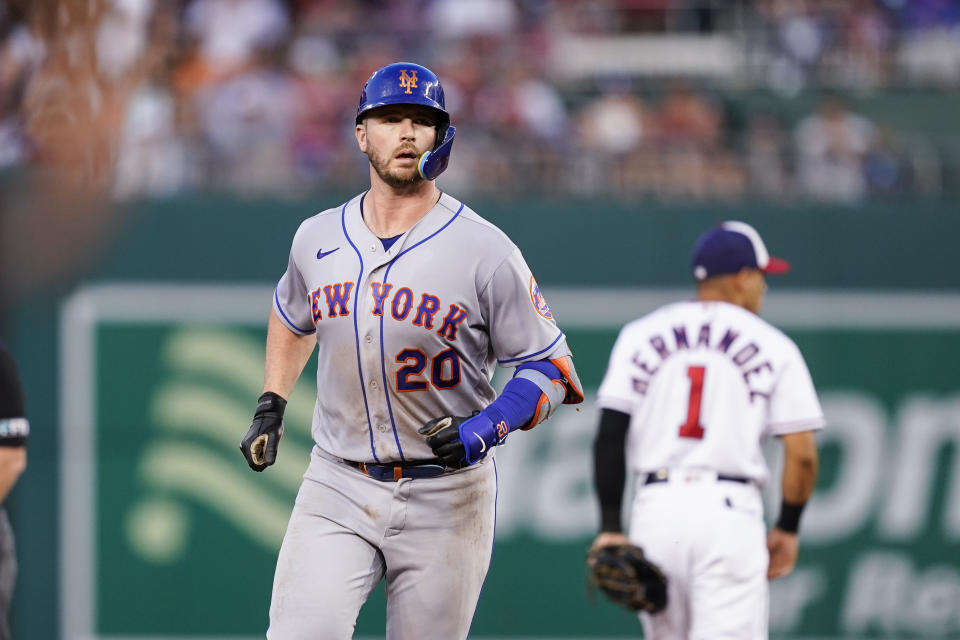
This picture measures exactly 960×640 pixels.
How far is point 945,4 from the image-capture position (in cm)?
1146

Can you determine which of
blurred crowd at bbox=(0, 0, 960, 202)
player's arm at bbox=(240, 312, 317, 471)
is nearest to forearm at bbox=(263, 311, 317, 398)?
player's arm at bbox=(240, 312, 317, 471)

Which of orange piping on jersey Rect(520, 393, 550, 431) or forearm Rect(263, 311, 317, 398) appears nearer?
orange piping on jersey Rect(520, 393, 550, 431)

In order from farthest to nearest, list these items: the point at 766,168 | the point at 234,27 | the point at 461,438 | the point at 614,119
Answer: the point at 234,27, the point at 614,119, the point at 766,168, the point at 461,438

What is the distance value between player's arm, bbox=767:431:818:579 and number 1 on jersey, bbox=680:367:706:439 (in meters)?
0.35

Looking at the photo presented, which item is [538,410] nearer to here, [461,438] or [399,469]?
[461,438]

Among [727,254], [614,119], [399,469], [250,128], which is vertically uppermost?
[614,119]

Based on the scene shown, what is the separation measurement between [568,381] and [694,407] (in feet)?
4.15

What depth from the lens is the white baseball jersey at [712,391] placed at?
17.6ft

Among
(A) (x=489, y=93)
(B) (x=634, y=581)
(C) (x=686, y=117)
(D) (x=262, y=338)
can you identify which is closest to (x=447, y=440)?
(B) (x=634, y=581)

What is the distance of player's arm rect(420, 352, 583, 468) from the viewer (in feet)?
12.7

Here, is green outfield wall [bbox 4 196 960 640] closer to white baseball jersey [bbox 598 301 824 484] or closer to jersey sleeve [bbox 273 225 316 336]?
white baseball jersey [bbox 598 301 824 484]

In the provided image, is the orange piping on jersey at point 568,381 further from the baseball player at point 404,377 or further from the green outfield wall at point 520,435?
the green outfield wall at point 520,435

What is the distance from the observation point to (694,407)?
17.6 feet

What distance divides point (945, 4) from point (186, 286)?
6596 millimetres
